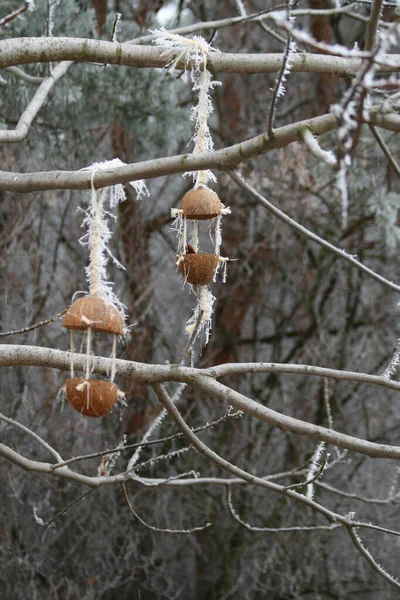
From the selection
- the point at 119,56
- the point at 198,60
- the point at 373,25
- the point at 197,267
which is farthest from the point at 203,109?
the point at 373,25

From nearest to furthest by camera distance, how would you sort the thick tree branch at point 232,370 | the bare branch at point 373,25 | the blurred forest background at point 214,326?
1. the bare branch at point 373,25
2. the thick tree branch at point 232,370
3. the blurred forest background at point 214,326

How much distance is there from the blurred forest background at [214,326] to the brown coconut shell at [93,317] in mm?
2194

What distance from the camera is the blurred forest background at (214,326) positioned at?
12.2 ft

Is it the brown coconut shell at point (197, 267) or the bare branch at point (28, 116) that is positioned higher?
the bare branch at point (28, 116)

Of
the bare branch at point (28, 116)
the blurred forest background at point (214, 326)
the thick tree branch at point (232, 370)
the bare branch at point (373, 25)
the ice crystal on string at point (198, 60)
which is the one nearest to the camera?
the bare branch at point (373, 25)

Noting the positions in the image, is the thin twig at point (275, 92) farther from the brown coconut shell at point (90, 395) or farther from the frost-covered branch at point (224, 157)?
the brown coconut shell at point (90, 395)

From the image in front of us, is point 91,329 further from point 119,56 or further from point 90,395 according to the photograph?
point 119,56

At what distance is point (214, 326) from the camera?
15.6 feet

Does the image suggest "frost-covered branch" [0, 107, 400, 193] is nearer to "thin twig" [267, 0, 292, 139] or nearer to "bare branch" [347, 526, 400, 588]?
"thin twig" [267, 0, 292, 139]

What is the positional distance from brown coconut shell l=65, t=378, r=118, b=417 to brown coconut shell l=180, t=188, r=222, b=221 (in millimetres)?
420

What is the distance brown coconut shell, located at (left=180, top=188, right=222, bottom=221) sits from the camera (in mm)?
1519

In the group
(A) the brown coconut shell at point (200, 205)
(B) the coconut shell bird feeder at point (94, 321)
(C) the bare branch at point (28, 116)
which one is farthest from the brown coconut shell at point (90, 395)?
(C) the bare branch at point (28, 116)

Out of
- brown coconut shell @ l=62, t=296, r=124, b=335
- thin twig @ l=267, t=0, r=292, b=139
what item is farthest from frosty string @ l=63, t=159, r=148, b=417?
thin twig @ l=267, t=0, r=292, b=139

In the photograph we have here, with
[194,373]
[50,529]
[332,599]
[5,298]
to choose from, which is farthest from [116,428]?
[194,373]
